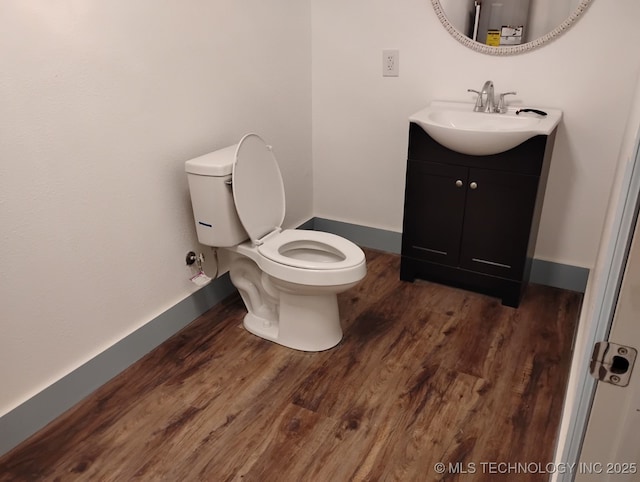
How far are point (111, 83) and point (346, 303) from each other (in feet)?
4.65

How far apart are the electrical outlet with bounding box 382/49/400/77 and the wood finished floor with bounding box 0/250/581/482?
1224 mm

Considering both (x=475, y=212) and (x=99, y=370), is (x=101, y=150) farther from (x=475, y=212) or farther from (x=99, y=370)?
(x=475, y=212)

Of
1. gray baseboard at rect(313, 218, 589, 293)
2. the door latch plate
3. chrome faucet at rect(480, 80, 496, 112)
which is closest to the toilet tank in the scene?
gray baseboard at rect(313, 218, 589, 293)

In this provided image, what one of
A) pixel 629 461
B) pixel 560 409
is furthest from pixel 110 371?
pixel 629 461

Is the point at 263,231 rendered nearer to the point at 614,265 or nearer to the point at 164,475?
the point at 164,475

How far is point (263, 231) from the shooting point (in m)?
2.24

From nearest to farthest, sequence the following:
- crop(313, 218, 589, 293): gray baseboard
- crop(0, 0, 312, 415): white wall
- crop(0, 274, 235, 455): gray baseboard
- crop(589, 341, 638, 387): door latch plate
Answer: crop(589, 341, 638, 387): door latch plate
crop(0, 0, 312, 415): white wall
crop(0, 274, 235, 455): gray baseboard
crop(313, 218, 589, 293): gray baseboard

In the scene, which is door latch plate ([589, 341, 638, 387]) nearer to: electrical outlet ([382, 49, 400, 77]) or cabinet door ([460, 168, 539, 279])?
cabinet door ([460, 168, 539, 279])

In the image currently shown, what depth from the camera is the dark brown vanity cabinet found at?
89.6 inches

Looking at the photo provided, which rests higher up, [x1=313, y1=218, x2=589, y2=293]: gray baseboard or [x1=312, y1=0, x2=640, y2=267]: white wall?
[x1=312, y1=0, x2=640, y2=267]: white wall

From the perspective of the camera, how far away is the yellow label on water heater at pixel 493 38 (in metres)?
2.43

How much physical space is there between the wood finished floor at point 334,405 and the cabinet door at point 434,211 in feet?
1.01

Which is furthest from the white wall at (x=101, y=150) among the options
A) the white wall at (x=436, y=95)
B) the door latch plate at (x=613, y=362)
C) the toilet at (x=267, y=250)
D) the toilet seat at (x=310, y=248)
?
the door latch plate at (x=613, y=362)

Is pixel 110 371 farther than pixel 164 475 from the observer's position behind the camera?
Yes
